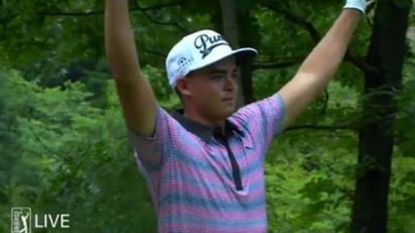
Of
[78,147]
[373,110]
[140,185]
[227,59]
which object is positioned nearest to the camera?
[227,59]

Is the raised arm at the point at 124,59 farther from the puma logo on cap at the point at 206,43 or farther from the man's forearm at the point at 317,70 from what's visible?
the man's forearm at the point at 317,70

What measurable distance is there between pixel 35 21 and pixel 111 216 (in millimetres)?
2313

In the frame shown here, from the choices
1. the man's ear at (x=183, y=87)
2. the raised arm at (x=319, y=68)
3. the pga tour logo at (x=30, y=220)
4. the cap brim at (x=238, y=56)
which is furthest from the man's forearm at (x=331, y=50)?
the pga tour logo at (x=30, y=220)

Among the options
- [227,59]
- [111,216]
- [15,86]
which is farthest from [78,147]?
[15,86]

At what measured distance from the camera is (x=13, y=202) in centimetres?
1324

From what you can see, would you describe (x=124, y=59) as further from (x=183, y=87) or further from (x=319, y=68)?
(x=319, y=68)

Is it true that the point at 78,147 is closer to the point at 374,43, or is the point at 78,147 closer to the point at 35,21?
the point at 35,21

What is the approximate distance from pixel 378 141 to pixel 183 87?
457 centimetres

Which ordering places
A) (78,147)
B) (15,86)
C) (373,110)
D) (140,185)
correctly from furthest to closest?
(15,86) → (78,147) → (140,185) → (373,110)

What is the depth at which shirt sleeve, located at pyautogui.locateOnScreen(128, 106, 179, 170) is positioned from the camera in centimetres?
283

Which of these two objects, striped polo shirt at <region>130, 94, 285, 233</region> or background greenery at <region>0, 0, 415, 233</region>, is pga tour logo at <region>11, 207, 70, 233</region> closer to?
background greenery at <region>0, 0, 415, 233</region>

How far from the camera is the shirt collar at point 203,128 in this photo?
116 inches

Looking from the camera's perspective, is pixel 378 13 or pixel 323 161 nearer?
pixel 378 13

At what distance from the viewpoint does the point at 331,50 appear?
3.41 meters
